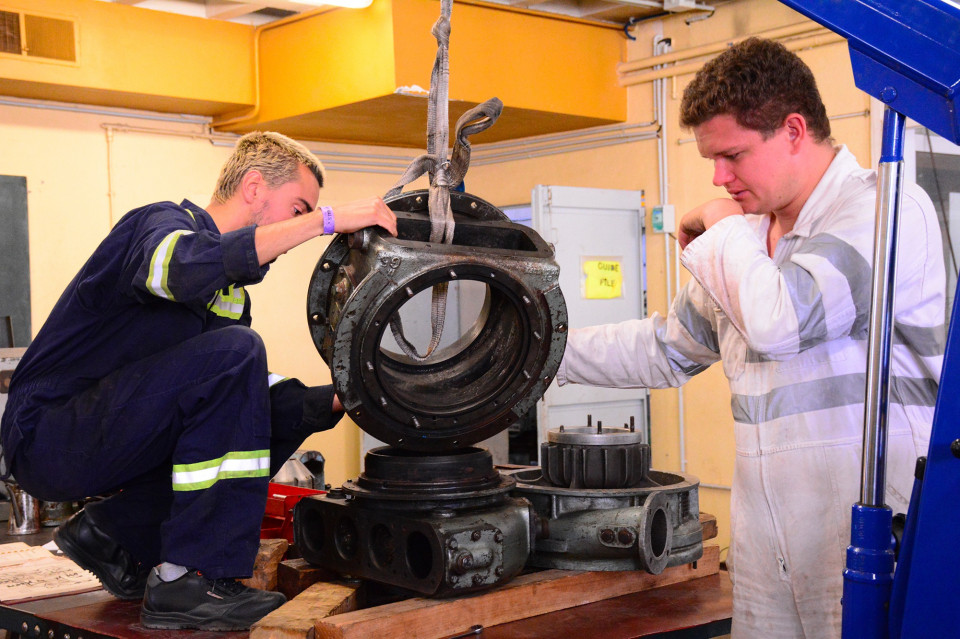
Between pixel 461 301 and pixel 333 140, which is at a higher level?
pixel 333 140

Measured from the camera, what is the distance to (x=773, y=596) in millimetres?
1829

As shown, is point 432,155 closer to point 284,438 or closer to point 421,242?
point 421,242

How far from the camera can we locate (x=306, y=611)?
177cm

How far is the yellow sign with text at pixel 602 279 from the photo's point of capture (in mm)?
5336

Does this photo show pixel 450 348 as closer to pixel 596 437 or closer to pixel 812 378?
pixel 596 437

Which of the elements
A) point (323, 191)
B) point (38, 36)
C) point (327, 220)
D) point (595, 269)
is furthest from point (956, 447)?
point (323, 191)

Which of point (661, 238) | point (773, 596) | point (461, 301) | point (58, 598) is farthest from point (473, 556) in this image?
point (461, 301)

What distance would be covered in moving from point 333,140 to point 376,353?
455 centimetres

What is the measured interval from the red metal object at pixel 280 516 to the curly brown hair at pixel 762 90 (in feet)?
4.22

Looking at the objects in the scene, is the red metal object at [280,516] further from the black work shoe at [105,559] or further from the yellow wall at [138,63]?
the yellow wall at [138,63]

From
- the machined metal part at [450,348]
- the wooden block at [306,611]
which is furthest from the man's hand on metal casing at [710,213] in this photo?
the wooden block at [306,611]

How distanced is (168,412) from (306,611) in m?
0.49

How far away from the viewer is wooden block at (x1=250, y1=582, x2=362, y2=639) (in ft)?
5.54

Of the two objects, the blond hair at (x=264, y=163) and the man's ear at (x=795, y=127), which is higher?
the blond hair at (x=264, y=163)
